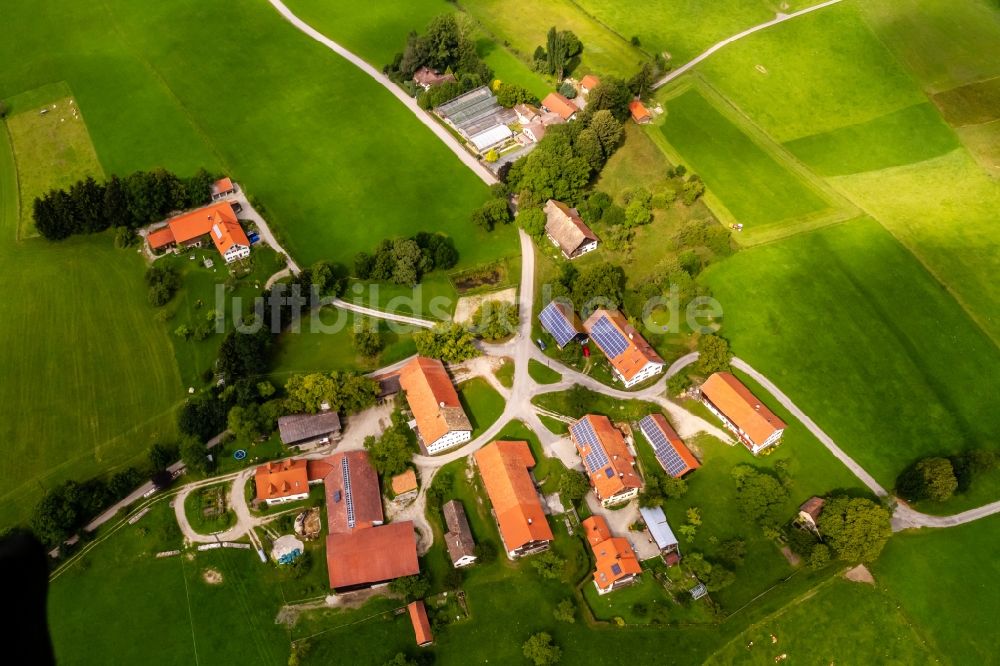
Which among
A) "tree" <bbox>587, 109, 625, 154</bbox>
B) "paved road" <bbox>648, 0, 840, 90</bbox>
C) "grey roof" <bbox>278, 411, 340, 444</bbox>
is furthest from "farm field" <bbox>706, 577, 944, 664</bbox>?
"paved road" <bbox>648, 0, 840, 90</bbox>

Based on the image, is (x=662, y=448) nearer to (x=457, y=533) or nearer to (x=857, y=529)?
(x=857, y=529)

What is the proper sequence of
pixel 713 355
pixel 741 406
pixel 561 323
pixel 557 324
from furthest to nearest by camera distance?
pixel 557 324, pixel 561 323, pixel 713 355, pixel 741 406

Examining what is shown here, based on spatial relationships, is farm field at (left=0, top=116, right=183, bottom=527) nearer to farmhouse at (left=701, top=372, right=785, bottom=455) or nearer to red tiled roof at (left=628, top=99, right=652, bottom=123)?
farmhouse at (left=701, top=372, right=785, bottom=455)

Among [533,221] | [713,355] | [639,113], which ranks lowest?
[713,355]

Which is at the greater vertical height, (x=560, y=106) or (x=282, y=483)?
(x=560, y=106)

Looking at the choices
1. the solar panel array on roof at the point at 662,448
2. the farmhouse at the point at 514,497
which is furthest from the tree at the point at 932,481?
the farmhouse at the point at 514,497

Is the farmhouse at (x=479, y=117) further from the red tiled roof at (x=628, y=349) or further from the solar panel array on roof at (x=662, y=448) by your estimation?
the solar panel array on roof at (x=662, y=448)

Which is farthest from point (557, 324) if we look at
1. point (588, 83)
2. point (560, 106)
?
point (588, 83)
